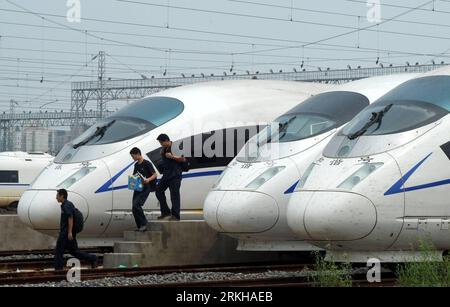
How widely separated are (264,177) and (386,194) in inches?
108

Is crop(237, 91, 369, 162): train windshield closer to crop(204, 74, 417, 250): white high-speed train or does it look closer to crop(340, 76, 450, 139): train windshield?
crop(204, 74, 417, 250): white high-speed train

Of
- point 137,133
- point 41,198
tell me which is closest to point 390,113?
point 137,133

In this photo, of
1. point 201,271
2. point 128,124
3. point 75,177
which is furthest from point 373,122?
point 75,177

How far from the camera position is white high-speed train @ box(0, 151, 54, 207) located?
43.4 meters

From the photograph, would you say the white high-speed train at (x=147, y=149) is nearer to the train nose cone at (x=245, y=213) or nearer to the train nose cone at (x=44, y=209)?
the train nose cone at (x=44, y=209)

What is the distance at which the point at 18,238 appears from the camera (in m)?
22.3

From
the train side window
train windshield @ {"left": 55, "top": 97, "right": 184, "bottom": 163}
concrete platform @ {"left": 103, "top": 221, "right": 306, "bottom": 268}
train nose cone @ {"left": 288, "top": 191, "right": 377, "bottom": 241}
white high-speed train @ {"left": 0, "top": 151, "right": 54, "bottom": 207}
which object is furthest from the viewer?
white high-speed train @ {"left": 0, "top": 151, "right": 54, "bottom": 207}

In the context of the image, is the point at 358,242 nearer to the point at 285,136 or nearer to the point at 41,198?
the point at 285,136

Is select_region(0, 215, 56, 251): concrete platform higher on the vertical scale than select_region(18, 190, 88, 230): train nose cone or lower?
lower

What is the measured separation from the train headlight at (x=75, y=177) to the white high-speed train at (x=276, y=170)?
8.54 ft

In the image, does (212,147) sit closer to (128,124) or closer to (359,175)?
(128,124)

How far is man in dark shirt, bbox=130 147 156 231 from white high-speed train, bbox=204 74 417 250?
139 centimetres

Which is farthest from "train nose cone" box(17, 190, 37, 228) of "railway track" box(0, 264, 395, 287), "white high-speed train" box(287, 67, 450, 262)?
"white high-speed train" box(287, 67, 450, 262)

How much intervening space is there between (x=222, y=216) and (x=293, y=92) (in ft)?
16.9
